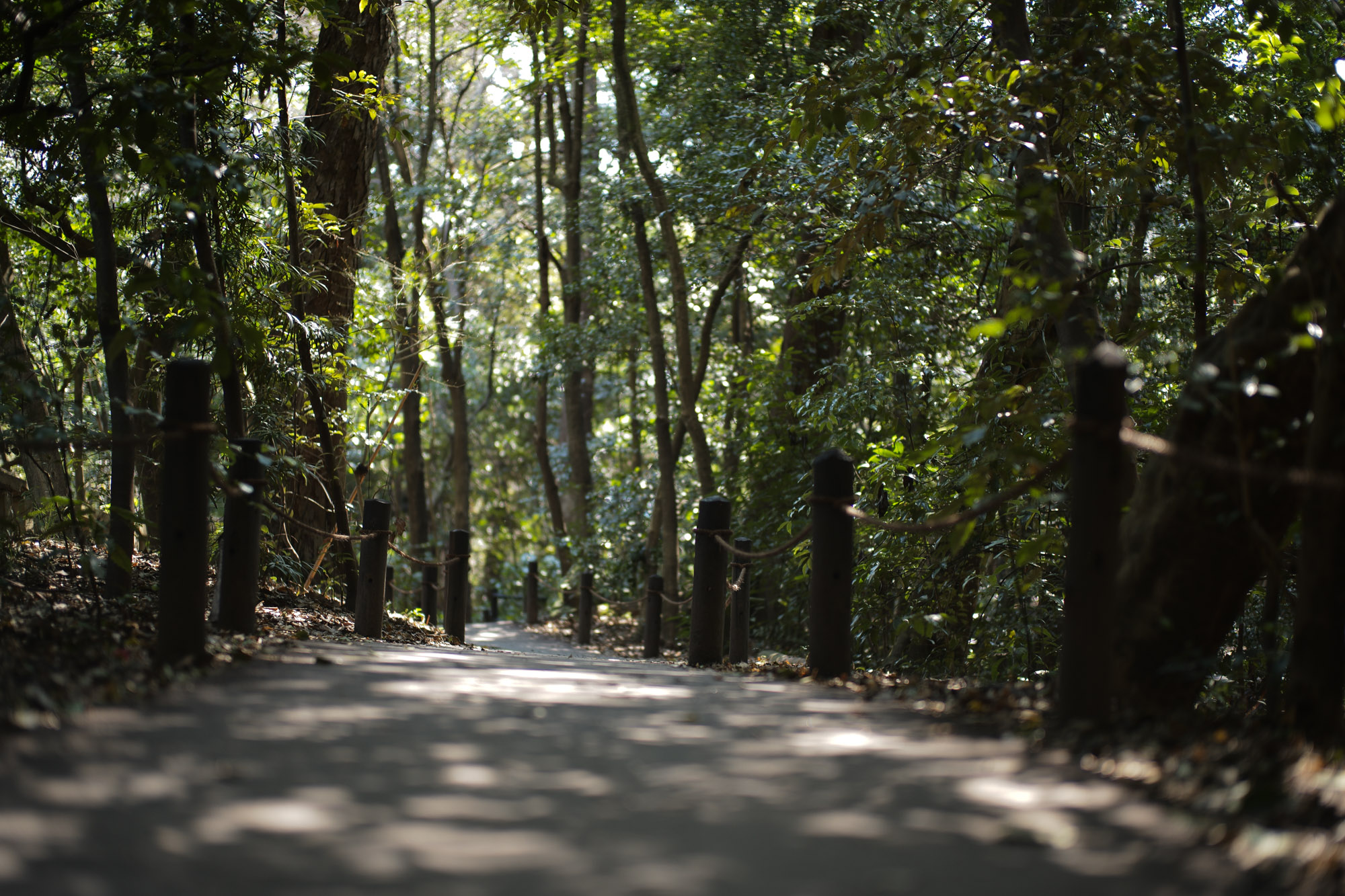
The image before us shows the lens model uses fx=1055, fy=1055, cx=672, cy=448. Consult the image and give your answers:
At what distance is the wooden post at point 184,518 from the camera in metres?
3.90

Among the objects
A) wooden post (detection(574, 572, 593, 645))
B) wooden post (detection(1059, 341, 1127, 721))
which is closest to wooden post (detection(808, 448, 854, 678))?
wooden post (detection(1059, 341, 1127, 721))

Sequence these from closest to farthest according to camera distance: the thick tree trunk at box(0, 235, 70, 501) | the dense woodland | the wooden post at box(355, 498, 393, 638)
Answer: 1. the dense woodland
2. the thick tree trunk at box(0, 235, 70, 501)
3. the wooden post at box(355, 498, 393, 638)

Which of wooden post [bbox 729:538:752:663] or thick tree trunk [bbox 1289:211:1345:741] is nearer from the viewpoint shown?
thick tree trunk [bbox 1289:211:1345:741]

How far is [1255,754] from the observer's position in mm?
2873

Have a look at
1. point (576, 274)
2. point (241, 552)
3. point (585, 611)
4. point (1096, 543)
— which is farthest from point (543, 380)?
point (1096, 543)

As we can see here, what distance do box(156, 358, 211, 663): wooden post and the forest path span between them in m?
0.56

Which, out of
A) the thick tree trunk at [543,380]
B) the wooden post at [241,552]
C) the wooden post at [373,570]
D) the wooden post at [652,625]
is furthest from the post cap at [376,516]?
the thick tree trunk at [543,380]

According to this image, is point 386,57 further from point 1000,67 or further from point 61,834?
point 61,834

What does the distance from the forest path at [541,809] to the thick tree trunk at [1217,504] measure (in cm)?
90

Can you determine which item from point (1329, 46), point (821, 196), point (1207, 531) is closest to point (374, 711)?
point (1207, 531)

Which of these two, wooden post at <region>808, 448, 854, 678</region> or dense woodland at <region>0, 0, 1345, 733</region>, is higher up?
dense woodland at <region>0, 0, 1345, 733</region>

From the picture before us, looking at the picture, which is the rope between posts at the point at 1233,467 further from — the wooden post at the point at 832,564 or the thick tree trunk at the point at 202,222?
the thick tree trunk at the point at 202,222

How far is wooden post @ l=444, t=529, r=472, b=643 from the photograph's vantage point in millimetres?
10711

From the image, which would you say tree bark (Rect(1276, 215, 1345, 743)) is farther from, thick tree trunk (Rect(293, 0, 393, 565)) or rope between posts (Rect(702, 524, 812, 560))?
thick tree trunk (Rect(293, 0, 393, 565))
